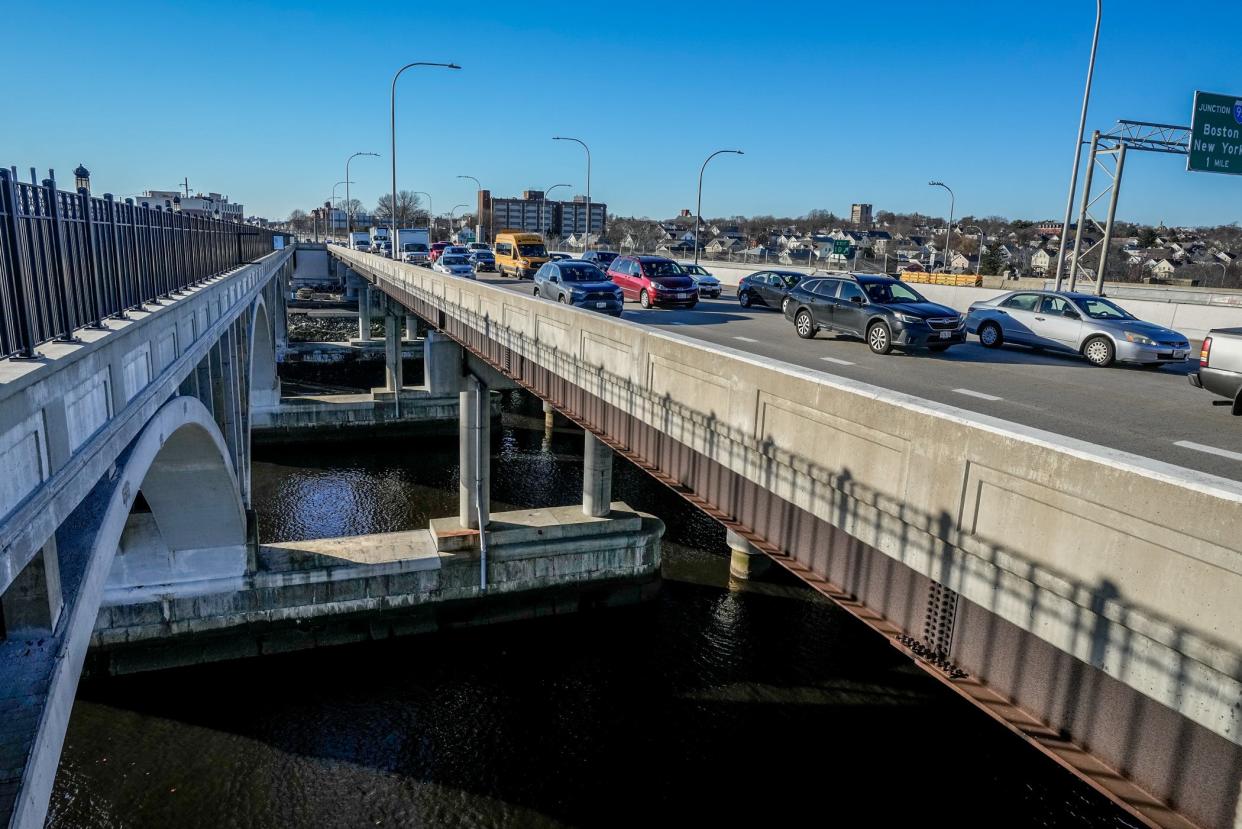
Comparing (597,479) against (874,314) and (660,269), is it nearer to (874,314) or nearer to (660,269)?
(874,314)

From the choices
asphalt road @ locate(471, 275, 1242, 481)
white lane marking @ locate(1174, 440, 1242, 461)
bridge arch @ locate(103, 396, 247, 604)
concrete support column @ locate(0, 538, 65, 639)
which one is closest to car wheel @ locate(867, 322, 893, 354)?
asphalt road @ locate(471, 275, 1242, 481)

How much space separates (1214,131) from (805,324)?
16238 mm

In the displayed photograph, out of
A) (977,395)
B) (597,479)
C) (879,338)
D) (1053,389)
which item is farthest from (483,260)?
(977,395)

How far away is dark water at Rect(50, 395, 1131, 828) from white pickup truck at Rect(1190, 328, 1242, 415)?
827 centimetres

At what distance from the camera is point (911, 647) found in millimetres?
5660

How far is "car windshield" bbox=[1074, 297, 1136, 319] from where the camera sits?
1562cm

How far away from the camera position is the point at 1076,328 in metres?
15.5

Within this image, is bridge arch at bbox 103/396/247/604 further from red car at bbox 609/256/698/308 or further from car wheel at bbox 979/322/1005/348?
car wheel at bbox 979/322/1005/348

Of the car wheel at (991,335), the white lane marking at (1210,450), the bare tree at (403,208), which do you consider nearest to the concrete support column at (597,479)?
the car wheel at (991,335)

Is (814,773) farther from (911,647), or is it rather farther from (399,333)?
(399,333)

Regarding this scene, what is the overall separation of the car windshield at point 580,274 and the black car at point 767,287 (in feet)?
19.3

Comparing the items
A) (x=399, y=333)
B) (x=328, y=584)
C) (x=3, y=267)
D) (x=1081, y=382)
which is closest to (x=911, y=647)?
(x=3, y=267)

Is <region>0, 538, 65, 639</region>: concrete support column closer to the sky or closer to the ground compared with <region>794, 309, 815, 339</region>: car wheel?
closer to the ground

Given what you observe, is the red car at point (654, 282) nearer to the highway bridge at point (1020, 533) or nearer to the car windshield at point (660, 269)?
the car windshield at point (660, 269)
